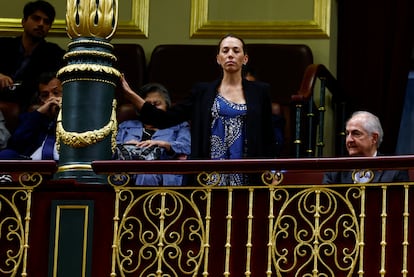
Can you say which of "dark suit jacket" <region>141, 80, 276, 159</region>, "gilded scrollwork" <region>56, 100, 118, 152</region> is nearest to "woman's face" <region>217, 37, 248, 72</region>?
"dark suit jacket" <region>141, 80, 276, 159</region>

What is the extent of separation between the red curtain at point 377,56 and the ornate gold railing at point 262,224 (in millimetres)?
3286

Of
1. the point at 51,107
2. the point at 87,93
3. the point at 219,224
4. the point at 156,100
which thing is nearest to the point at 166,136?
the point at 156,100

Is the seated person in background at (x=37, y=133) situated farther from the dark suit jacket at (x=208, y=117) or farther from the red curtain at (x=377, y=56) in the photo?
the red curtain at (x=377, y=56)

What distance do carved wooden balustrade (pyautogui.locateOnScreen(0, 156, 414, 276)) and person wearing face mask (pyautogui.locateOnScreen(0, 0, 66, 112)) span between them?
233 cm

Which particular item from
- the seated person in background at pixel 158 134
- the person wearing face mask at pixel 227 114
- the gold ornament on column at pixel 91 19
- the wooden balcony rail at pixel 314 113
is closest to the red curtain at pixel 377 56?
the wooden balcony rail at pixel 314 113

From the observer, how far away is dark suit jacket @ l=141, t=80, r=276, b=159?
743 cm

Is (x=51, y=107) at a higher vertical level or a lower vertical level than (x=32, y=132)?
higher

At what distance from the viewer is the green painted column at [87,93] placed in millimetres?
7086

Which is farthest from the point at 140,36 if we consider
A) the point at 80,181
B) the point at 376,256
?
the point at 376,256

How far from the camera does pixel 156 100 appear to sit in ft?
27.4

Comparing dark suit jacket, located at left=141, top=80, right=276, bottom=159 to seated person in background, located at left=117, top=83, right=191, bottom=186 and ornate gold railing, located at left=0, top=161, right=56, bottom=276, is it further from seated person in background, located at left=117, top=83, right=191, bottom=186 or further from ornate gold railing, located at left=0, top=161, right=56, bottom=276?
ornate gold railing, located at left=0, top=161, right=56, bottom=276

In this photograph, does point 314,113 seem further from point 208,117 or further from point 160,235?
point 160,235

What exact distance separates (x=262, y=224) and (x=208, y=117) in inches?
36.0

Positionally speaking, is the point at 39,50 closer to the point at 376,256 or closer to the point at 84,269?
the point at 84,269
